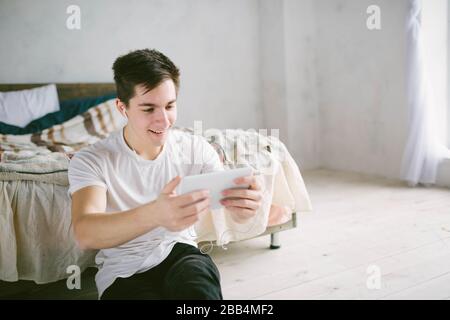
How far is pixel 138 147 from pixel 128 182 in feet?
0.37

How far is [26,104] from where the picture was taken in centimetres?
350

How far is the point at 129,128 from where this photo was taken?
4.61 feet

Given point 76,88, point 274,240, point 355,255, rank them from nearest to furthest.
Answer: point 355,255
point 274,240
point 76,88

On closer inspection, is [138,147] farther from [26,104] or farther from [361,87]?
[361,87]

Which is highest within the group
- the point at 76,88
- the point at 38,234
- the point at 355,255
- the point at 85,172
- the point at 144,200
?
the point at 76,88

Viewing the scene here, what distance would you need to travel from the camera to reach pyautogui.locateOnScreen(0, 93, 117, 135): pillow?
3.30 m

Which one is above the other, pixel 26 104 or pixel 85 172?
pixel 26 104

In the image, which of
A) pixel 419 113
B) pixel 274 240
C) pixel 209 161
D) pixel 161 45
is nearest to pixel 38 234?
pixel 209 161

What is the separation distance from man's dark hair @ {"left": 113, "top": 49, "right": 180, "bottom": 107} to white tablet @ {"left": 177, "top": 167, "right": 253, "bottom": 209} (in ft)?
1.14

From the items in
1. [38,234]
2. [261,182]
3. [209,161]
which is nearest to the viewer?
[209,161]

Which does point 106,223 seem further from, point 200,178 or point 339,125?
point 339,125

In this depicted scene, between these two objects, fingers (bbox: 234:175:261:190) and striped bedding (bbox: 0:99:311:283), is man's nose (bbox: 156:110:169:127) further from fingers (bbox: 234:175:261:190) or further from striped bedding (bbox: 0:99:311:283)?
striped bedding (bbox: 0:99:311:283)
